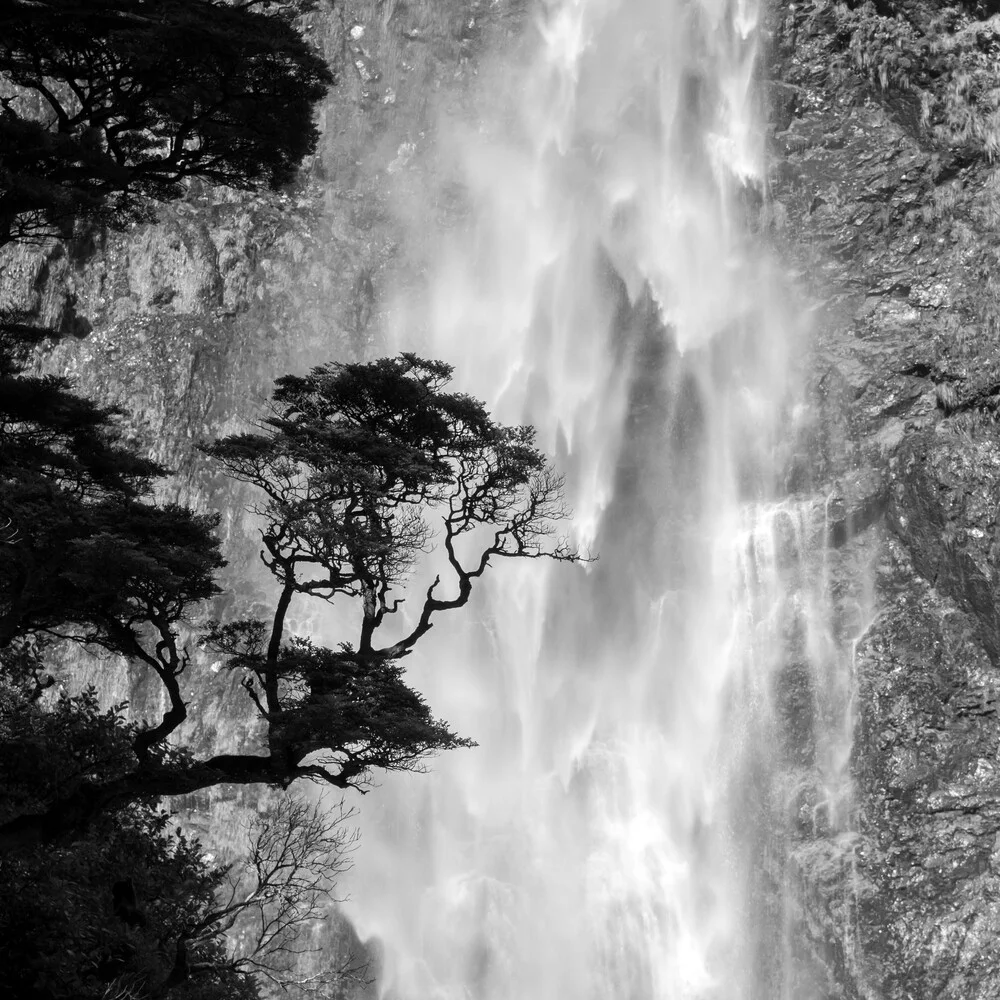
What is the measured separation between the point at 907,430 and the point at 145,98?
17.8 m

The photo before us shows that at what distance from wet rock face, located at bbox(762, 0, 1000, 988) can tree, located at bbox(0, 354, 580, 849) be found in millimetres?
12669

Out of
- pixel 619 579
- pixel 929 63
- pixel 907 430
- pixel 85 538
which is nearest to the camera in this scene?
pixel 85 538

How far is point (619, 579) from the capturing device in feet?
84.5

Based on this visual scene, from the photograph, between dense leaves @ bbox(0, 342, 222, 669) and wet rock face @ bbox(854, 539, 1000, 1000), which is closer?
dense leaves @ bbox(0, 342, 222, 669)

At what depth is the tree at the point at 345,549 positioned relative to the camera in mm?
9102

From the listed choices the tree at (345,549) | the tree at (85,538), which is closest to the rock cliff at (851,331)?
the tree at (345,549)

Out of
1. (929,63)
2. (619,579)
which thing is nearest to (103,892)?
(619,579)

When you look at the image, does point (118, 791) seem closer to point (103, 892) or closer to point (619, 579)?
point (103, 892)

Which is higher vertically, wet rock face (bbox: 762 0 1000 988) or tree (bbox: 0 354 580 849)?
wet rock face (bbox: 762 0 1000 988)

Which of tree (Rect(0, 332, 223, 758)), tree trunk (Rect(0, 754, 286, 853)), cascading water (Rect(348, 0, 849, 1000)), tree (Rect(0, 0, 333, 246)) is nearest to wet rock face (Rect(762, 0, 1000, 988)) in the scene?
cascading water (Rect(348, 0, 849, 1000))

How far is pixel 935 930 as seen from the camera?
19859mm

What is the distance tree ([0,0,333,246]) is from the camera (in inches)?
357

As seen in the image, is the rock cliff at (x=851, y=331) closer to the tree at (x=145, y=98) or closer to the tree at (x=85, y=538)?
the tree at (x=85, y=538)

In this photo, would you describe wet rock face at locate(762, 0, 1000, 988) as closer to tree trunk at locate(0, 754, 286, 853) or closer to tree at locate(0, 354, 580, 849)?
tree at locate(0, 354, 580, 849)
